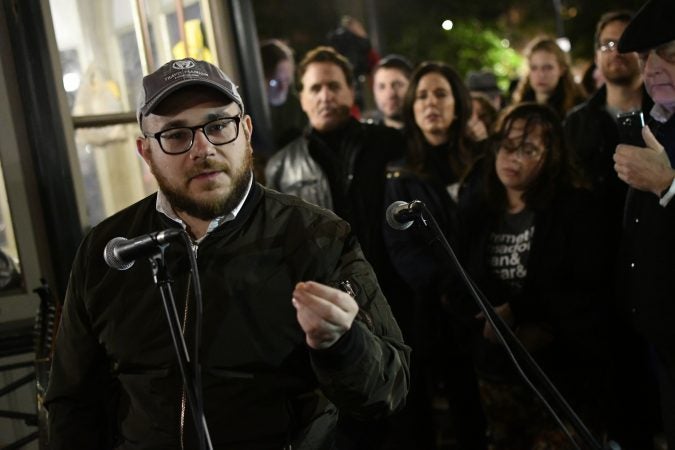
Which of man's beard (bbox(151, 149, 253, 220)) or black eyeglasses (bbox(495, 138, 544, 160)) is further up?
man's beard (bbox(151, 149, 253, 220))

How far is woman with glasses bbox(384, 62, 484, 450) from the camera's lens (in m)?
4.91

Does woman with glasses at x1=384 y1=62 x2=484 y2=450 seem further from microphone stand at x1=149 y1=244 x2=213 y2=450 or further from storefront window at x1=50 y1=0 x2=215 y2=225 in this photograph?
microphone stand at x1=149 y1=244 x2=213 y2=450

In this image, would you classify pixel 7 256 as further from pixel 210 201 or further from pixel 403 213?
pixel 403 213

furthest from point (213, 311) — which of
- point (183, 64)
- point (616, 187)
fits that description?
point (616, 187)

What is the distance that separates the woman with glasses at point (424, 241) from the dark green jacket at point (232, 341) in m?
2.26

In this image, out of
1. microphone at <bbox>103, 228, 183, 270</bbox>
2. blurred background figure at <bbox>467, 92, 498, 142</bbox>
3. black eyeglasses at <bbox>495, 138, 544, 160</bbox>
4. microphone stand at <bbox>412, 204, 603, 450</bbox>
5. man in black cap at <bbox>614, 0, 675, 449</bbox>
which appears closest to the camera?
microphone at <bbox>103, 228, 183, 270</bbox>

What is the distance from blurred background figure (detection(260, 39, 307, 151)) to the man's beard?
11.8 feet

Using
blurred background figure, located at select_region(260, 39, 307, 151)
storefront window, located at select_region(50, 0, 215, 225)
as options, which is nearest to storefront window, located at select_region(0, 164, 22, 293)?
storefront window, located at select_region(50, 0, 215, 225)

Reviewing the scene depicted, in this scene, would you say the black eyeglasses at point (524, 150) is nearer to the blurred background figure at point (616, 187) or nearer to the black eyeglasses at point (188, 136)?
the blurred background figure at point (616, 187)

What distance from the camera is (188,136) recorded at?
2650 mm

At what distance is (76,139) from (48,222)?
0.45m

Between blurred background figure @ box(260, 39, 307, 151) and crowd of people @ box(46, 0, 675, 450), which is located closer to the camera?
crowd of people @ box(46, 0, 675, 450)

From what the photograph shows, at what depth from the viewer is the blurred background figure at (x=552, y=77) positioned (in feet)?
20.5

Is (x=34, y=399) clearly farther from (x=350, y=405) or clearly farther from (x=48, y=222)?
(x=350, y=405)
